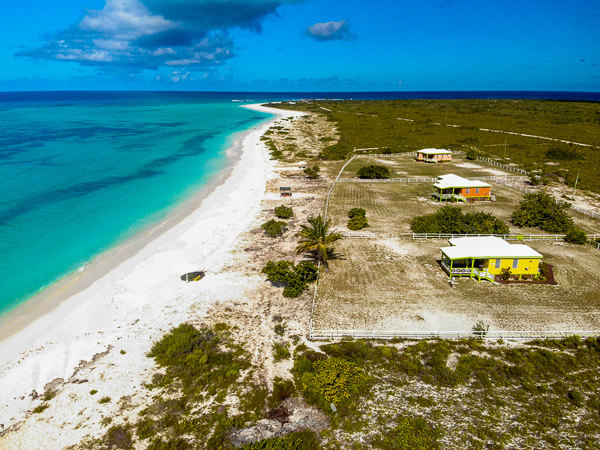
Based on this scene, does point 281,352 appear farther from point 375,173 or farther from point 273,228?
point 375,173

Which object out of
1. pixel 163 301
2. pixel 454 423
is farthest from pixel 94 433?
pixel 454 423

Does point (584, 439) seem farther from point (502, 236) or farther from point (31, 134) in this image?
point (31, 134)

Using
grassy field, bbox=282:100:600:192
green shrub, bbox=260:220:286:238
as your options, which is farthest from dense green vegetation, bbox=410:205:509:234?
grassy field, bbox=282:100:600:192

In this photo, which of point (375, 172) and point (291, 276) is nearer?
point (291, 276)

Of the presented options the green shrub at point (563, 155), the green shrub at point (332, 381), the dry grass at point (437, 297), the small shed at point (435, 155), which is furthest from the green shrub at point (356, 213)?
the green shrub at point (563, 155)

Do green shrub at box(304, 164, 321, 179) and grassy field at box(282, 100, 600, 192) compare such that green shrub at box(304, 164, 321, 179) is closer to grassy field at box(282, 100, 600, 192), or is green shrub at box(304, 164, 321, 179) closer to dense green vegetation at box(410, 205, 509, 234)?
grassy field at box(282, 100, 600, 192)

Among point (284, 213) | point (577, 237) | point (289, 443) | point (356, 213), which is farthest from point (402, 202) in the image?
point (289, 443)
